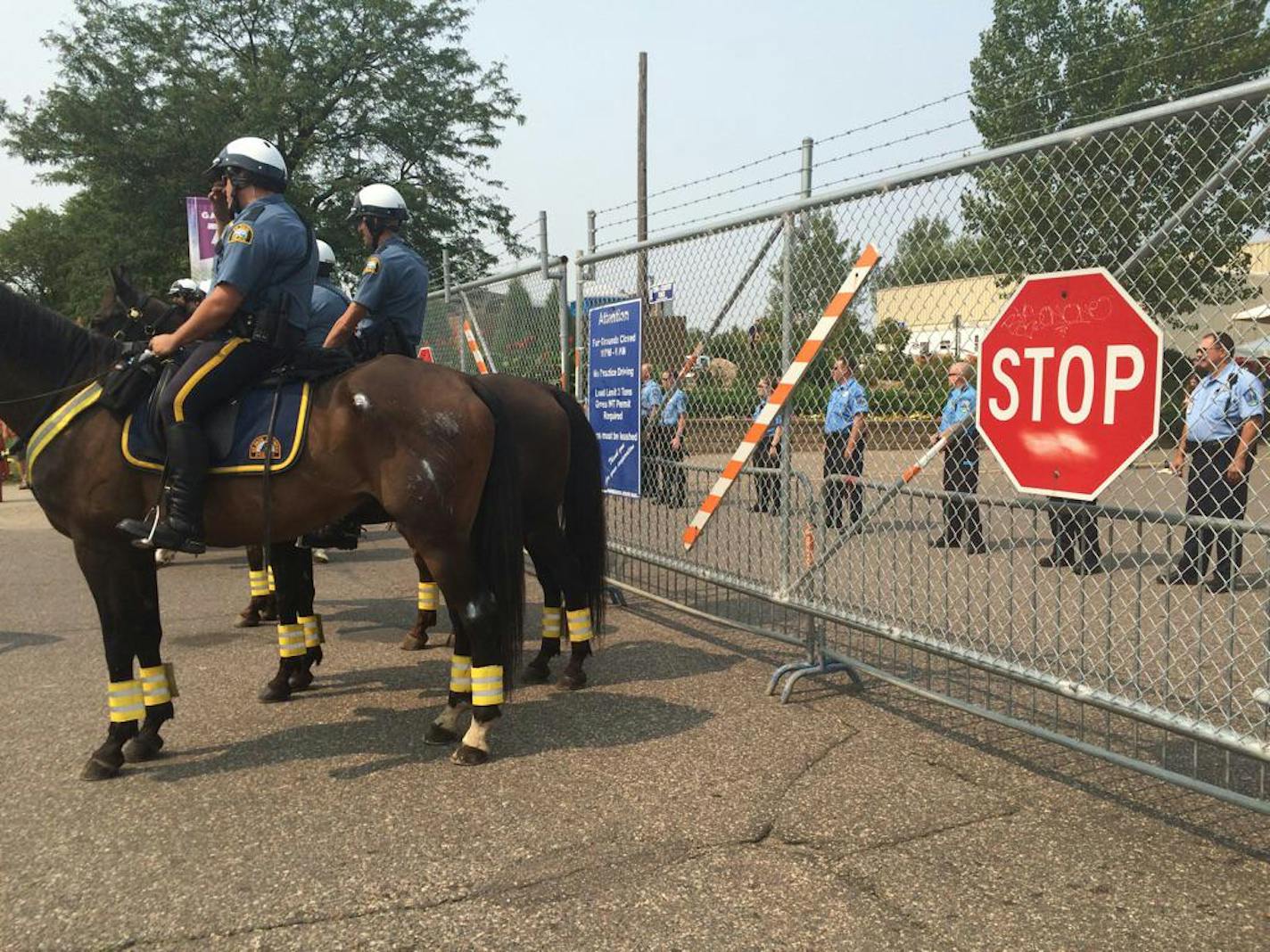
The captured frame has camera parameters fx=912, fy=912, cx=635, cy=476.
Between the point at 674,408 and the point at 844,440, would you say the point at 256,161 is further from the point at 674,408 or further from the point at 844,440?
the point at 844,440

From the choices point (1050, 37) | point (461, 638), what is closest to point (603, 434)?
point (461, 638)

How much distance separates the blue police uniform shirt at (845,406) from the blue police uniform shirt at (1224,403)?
1.56 m

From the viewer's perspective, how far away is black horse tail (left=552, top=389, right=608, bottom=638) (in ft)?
17.8

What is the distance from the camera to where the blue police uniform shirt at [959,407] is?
3.79 metres

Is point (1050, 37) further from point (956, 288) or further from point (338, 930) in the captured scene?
point (338, 930)

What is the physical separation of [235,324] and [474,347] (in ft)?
15.6

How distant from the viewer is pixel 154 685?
4.21 meters

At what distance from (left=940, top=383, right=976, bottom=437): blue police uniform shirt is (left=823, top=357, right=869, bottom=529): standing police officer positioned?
0.50 meters

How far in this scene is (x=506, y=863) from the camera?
10.4 ft

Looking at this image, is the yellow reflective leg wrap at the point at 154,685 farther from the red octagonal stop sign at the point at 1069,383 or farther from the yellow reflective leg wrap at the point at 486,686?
the red octagonal stop sign at the point at 1069,383

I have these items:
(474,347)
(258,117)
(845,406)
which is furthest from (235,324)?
(258,117)

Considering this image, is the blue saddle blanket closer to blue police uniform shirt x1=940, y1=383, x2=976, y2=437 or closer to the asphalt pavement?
the asphalt pavement

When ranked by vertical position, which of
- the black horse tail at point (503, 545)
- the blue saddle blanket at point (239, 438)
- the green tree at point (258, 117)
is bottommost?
the black horse tail at point (503, 545)

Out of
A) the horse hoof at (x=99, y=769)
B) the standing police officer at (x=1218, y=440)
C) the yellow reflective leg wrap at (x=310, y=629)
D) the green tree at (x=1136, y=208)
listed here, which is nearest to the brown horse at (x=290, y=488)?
the horse hoof at (x=99, y=769)
